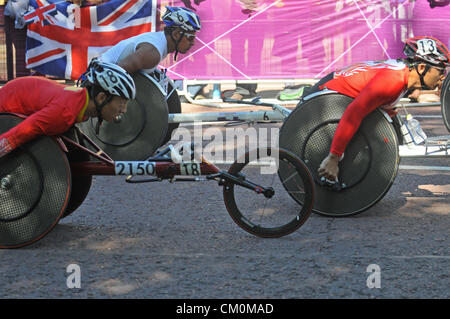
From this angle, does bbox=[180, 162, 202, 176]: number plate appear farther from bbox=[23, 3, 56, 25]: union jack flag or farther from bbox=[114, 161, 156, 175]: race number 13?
bbox=[23, 3, 56, 25]: union jack flag

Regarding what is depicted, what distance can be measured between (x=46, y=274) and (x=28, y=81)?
1.36m

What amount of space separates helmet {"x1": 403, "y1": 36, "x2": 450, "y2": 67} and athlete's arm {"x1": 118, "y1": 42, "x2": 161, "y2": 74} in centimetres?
235

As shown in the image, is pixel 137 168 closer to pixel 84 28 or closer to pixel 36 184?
pixel 36 184

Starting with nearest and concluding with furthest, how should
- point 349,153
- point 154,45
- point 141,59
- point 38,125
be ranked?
point 38,125 < point 349,153 < point 141,59 < point 154,45

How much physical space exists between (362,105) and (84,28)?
9.73 metres

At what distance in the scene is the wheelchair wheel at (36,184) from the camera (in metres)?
4.99

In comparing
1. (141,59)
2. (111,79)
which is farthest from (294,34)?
(111,79)

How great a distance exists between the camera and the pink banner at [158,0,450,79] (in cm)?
1454

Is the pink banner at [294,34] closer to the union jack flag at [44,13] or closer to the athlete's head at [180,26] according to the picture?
the union jack flag at [44,13]

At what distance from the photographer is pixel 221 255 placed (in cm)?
499

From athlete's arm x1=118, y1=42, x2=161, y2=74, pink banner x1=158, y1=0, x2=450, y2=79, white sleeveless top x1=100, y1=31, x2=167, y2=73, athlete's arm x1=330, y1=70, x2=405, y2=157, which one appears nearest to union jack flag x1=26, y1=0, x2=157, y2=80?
pink banner x1=158, y1=0, x2=450, y2=79

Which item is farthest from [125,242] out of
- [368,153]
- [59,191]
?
[368,153]

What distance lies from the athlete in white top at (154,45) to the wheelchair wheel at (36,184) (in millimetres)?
2137

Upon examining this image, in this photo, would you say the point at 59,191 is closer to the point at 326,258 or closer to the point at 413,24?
the point at 326,258
